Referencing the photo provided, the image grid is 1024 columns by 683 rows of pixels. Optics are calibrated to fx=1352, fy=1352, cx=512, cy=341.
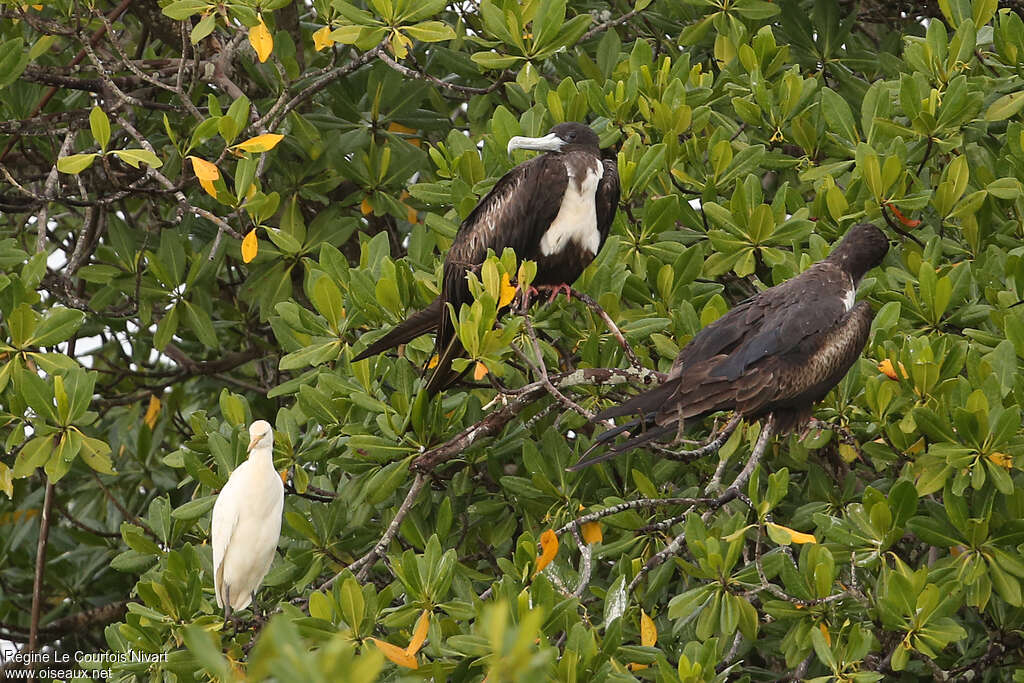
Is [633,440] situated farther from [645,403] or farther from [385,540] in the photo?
[385,540]

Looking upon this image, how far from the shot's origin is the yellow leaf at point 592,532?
12.3ft

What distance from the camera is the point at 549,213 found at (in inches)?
179

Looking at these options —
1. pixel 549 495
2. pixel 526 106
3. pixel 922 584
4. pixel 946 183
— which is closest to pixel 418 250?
pixel 526 106

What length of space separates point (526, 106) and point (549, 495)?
163cm

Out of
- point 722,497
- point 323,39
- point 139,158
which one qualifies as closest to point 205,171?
point 139,158

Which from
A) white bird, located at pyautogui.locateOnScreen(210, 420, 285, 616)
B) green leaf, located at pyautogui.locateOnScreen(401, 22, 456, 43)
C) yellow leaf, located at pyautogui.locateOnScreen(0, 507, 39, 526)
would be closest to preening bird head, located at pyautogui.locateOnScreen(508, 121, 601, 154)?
green leaf, located at pyautogui.locateOnScreen(401, 22, 456, 43)

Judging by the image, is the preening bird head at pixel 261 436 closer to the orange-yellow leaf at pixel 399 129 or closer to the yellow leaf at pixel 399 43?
the yellow leaf at pixel 399 43

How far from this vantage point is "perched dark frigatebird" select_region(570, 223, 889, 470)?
12.0 feet

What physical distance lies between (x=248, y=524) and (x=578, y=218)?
150 cm

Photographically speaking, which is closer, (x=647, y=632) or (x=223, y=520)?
(x=647, y=632)

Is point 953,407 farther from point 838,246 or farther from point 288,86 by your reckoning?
point 288,86

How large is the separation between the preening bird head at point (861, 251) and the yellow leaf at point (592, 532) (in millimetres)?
1043

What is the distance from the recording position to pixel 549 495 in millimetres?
3912

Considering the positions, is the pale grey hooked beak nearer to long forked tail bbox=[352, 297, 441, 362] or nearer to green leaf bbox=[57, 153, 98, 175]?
long forked tail bbox=[352, 297, 441, 362]
